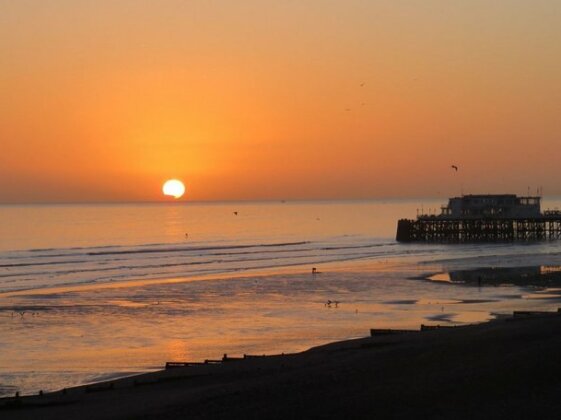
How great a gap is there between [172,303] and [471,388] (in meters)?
28.1

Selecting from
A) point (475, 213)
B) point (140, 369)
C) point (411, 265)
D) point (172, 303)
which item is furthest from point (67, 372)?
point (475, 213)

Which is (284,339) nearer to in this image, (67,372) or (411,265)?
(67,372)

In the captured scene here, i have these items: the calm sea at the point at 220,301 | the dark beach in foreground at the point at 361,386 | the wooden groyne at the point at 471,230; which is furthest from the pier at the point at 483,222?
the dark beach in foreground at the point at 361,386

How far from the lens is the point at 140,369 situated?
1016 inches

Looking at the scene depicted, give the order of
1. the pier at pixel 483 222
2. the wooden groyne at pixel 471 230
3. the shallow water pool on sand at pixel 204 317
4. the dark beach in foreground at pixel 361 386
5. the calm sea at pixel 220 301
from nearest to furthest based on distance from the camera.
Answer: the dark beach in foreground at pixel 361 386
the shallow water pool on sand at pixel 204 317
the calm sea at pixel 220 301
the wooden groyne at pixel 471 230
the pier at pixel 483 222

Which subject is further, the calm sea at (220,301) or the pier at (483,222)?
the pier at (483,222)

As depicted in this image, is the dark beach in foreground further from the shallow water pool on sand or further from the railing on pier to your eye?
the railing on pier

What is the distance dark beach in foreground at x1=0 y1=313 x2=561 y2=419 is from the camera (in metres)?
15.9

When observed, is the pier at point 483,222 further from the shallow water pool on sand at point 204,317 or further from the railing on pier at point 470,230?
the shallow water pool on sand at point 204,317

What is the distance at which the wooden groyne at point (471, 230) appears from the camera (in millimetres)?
104625

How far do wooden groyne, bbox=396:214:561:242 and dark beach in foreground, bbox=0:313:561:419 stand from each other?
3215 inches

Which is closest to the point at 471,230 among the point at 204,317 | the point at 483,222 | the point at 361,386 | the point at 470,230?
the point at 470,230

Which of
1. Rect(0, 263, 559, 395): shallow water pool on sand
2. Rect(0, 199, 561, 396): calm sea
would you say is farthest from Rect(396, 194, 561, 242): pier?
Rect(0, 263, 559, 395): shallow water pool on sand

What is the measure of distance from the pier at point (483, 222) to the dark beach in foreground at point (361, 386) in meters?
81.9
